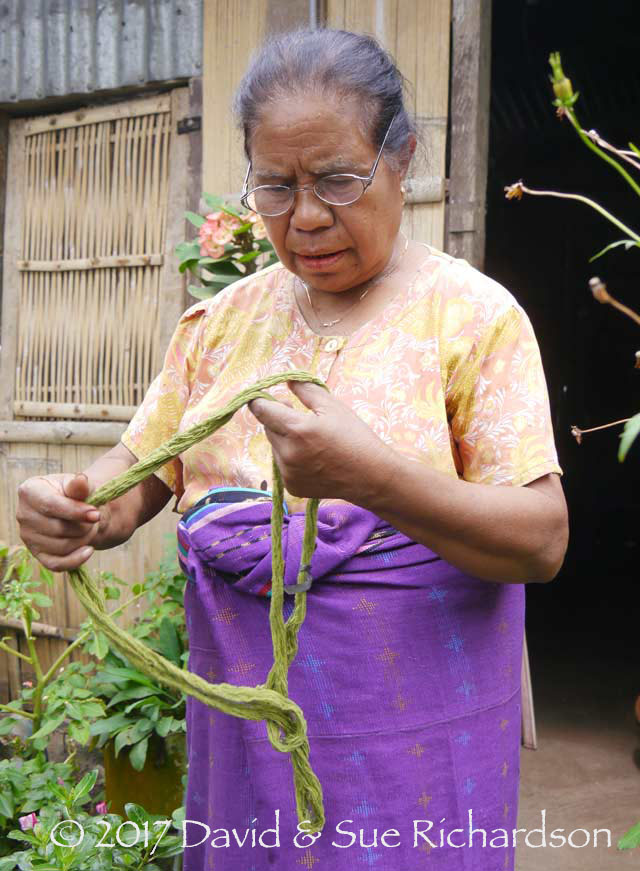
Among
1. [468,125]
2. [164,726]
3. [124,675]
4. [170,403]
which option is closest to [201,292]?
[468,125]

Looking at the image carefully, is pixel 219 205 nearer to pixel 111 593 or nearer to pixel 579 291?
pixel 111 593

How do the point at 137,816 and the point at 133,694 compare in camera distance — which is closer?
the point at 137,816

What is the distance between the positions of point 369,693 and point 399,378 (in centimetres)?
49

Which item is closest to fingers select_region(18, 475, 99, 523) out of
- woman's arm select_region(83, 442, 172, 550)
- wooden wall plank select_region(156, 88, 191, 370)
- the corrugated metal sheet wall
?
woman's arm select_region(83, 442, 172, 550)

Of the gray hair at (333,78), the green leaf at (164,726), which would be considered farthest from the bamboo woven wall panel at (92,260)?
the gray hair at (333,78)

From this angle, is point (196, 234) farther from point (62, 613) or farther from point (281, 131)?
point (281, 131)

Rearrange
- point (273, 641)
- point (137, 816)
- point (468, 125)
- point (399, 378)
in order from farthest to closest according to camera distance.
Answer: point (468, 125), point (137, 816), point (399, 378), point (273, 641)

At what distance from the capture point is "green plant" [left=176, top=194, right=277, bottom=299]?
3010 mm

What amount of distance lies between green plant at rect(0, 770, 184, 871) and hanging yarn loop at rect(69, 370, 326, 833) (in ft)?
3.54

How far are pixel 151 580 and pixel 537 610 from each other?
134 inches

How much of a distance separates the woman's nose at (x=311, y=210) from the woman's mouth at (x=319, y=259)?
0.06 meters

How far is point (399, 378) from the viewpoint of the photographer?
1.34 meters

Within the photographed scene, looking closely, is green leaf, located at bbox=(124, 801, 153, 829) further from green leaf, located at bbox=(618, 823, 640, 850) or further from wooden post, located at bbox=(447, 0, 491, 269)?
wooden post, located at bbox=(447, 0, 491, 269)

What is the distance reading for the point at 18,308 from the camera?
4102 millimetres
